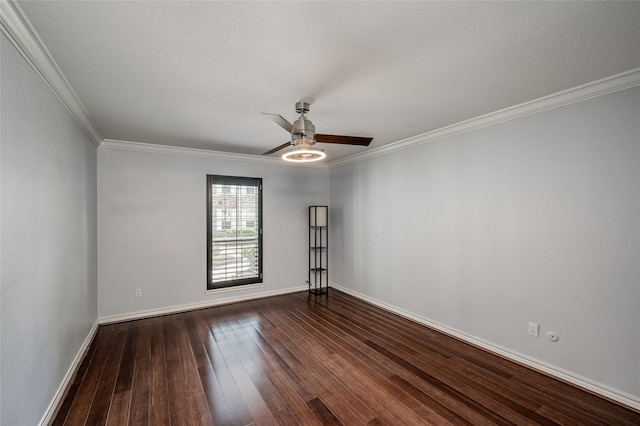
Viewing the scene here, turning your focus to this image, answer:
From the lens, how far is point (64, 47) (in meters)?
1.76

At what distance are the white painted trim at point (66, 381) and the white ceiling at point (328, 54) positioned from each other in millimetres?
2438

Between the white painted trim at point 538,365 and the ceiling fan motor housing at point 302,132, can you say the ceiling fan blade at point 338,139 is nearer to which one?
the ceiling fan motor housing at point 302,132

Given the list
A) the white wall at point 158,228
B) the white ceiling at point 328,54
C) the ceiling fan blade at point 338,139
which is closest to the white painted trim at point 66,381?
the white wall at point 158,228

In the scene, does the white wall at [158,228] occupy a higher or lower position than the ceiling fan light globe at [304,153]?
lower

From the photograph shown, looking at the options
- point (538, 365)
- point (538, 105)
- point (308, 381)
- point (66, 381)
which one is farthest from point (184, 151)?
point (538, 365)

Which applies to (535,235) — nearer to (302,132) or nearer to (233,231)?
(302,132)

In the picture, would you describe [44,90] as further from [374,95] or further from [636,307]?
[636,307]

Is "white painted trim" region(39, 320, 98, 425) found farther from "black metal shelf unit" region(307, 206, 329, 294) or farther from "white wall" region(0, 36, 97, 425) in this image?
"black metal shelf unit" region(307, 206, 329, 294)

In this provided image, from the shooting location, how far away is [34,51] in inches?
67.3

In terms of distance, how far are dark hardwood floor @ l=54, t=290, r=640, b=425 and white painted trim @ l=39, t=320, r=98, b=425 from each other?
0.06 meters

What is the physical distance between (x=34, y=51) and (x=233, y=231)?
3.41 m

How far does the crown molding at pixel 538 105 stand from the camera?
2205mm

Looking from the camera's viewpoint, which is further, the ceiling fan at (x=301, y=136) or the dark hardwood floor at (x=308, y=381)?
the ceiling fan at (x=301, y=136)

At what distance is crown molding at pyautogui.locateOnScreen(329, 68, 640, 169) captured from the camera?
2.21 m
